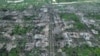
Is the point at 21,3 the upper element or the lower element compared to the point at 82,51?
upper

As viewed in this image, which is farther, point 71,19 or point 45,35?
point 71,19

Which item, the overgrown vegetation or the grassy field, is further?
the grassy field

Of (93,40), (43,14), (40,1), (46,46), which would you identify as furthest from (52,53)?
(40,1)

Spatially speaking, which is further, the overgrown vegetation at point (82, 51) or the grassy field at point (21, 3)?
the grassy field at point (21, 3)

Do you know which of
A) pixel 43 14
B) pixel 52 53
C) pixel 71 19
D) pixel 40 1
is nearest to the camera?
pixel 52 53

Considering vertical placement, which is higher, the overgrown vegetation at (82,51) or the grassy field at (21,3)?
the grassy field at (21,3)

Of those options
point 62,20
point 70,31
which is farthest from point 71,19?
point 70,31

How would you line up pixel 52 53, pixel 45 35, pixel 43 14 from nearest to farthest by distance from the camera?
pixel 52 53, pixel 45 35, pixel 43 14

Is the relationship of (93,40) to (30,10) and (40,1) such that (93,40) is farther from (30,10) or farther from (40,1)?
(40,1)

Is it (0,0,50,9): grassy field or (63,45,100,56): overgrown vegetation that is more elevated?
(0,0,50,9): grassy field

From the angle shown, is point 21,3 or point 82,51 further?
point 21,3
